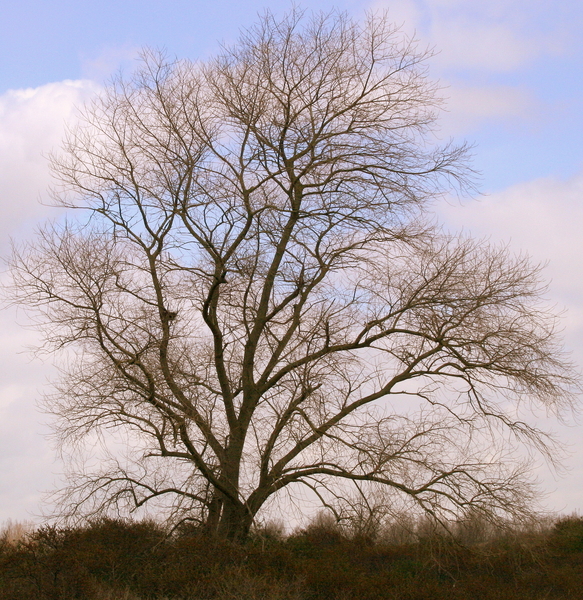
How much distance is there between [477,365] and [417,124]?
4.68m

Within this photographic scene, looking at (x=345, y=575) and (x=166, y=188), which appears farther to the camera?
(x=166, y=188)

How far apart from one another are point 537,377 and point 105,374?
7.58 meters

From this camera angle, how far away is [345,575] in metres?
12.8

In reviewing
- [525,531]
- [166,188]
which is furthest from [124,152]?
Result: [525,531]

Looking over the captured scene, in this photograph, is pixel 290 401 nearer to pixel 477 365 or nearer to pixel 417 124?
pixel 477 365

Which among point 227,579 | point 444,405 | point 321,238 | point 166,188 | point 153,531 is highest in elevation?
point 166,188

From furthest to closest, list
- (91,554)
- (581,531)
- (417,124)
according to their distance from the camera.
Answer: (581,531) < (417,124) < (91,554)

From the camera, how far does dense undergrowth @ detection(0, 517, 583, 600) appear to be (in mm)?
11152

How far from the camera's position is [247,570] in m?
12.0

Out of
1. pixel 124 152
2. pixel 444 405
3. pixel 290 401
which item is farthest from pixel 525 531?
pixel 124 152

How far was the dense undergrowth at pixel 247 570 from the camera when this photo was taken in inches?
439

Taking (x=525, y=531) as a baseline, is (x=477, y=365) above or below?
above

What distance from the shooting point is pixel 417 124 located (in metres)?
14.1

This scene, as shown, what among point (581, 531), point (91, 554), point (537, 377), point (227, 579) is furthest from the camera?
point (581, 531)
